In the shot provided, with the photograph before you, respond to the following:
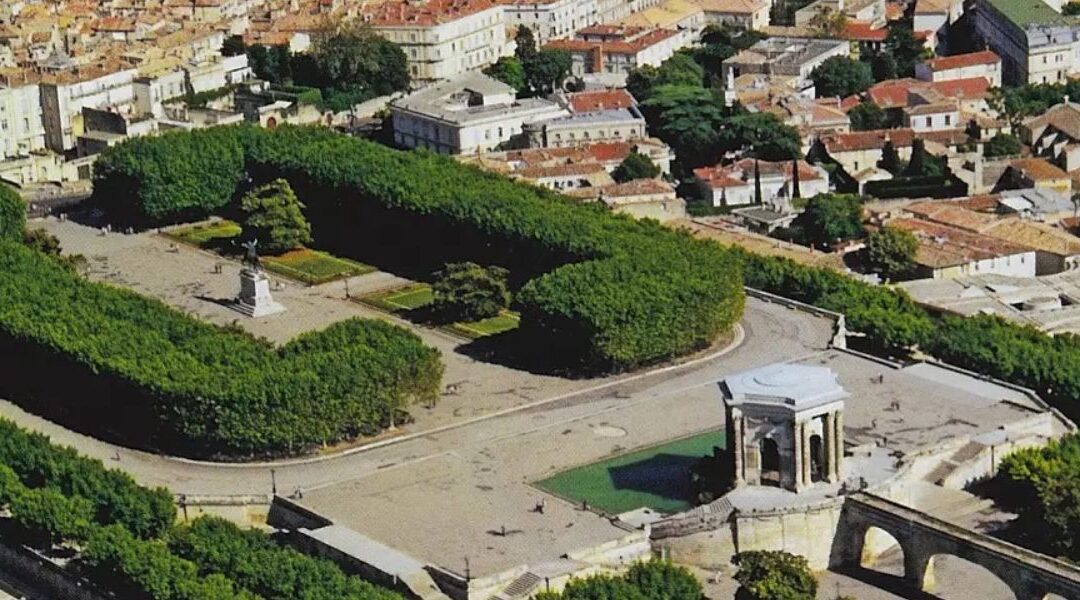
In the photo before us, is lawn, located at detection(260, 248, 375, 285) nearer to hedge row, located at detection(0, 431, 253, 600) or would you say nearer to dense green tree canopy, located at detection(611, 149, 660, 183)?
dense green tree canopy, located at detection(611, 149, 660, 183)

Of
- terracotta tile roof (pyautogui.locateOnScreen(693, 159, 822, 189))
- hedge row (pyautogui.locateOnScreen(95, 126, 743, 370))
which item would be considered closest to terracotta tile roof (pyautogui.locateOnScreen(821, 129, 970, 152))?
terracotta tile roof (pyautogui.locateOnScreen(693, 159, 822, 189))

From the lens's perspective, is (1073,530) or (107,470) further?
(107,470)

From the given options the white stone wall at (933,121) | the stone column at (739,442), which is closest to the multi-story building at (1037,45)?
the white stone wall at (933,121)

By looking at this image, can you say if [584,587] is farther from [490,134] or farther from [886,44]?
[886,44]

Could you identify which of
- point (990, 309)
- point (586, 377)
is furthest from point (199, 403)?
point (990, 309)

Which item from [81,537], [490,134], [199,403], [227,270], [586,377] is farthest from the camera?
[490,134]
